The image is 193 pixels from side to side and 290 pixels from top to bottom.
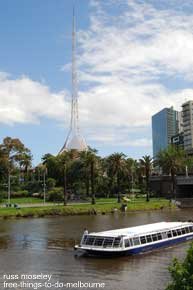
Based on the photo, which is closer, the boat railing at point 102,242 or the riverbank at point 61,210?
the boat railing at point 102,242

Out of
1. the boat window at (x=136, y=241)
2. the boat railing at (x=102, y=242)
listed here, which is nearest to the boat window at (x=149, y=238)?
the boat window at (x=136, y=241)

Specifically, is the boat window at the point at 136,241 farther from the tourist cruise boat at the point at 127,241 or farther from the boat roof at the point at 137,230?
the boat roof at the point at 137,230

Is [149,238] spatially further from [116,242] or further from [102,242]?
[102,242]

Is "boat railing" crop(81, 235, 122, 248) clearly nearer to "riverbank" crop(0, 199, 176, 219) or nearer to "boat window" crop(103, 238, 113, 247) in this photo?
"boat window" crop(103, 238, 113, 247)

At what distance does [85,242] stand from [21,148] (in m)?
116

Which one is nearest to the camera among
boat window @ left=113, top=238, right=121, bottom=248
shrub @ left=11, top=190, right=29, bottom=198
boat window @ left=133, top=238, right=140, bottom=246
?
boat window @ left=113, top=238, right=121, bottom=248

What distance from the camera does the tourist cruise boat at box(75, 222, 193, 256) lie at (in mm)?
42116

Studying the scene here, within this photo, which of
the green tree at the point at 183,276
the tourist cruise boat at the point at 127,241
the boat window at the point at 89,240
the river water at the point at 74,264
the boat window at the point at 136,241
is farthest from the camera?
the boat window at the point at 136,241

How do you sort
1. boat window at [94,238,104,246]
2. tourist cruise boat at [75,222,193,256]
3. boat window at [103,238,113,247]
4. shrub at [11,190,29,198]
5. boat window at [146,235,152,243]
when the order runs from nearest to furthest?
tourist cruise boat at [75,222,193,256], boat window at [103,238,113,247], boat window at [94,238,104,246], boat window at [146,235,152,243], shrub at [11,190,29,198]

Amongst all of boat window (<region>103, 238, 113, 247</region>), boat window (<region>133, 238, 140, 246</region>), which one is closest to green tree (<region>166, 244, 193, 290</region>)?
boat window (<region>103, 238, 113, 247</region>)

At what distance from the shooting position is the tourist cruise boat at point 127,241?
42116mm

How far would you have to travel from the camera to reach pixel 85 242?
43.8m

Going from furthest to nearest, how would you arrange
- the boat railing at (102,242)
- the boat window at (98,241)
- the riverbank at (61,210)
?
the riverbank at (61,210)
the boat window at (98,241)
the boat railing at (102,242)

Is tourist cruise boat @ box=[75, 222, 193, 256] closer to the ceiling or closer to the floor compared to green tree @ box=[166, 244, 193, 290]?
closer to the floor
